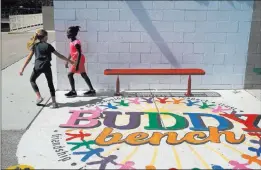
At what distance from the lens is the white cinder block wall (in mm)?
6828

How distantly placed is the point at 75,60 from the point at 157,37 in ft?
6.31

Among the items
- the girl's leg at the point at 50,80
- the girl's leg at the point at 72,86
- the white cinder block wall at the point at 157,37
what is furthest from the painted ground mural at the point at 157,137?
the white cinder block wall at the point at 157,37

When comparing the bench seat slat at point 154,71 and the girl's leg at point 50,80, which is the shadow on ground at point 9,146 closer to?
the girl's leg at point 50,80

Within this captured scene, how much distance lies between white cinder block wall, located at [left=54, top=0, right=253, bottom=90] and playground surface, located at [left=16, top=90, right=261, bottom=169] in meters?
0.83

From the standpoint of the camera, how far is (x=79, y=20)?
6.82 m

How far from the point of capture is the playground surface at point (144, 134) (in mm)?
3986

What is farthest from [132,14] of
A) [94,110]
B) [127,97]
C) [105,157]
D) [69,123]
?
[105,157]

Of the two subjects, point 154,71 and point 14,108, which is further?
point 154,71

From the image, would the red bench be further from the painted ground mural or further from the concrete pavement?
the concrete pavement

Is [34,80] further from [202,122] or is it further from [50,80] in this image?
[202,122]

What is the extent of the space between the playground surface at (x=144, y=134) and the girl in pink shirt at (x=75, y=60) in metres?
0.25

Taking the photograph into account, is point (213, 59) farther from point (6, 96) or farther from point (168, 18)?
point (6, 96)

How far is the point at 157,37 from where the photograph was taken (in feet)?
23.0

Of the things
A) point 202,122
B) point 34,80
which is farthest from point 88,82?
point 202,122
